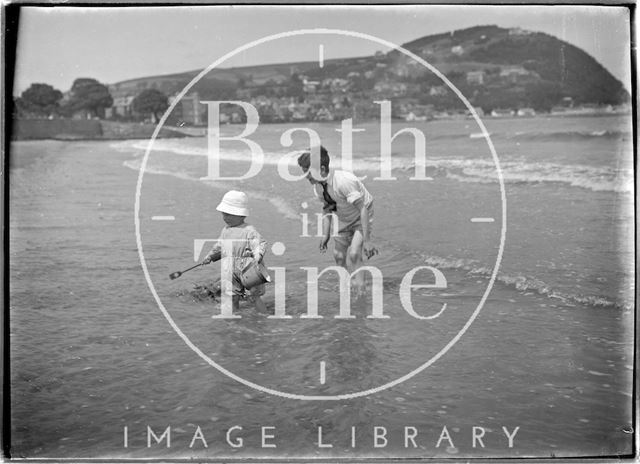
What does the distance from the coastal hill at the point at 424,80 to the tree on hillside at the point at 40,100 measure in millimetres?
316

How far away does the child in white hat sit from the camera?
442 centimetres

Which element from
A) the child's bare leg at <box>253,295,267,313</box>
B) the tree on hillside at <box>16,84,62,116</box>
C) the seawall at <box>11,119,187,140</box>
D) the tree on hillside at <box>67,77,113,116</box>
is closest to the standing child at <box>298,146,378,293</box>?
the child's bare leg at <box>253,295,267,313</box>

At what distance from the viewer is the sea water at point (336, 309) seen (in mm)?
4164

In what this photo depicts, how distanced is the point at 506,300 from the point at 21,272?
255 cm

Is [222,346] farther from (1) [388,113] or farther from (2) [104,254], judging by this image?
(1) [388,113]

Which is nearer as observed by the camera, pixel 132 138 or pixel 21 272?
pixel 21 272

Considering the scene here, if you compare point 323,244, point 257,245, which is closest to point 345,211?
point 323,244

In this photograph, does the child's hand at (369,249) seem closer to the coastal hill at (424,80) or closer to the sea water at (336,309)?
the sea water at (336,309)

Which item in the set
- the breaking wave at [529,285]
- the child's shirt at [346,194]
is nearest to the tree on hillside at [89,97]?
the child's shirt at [346,194]

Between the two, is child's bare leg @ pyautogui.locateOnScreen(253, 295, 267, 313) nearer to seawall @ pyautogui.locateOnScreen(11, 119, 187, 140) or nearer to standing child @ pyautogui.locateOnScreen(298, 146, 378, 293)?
standing child @ pyautogui.locateOnScreen(298, 146, 378, 293)

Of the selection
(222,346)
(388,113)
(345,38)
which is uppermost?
(345,38)

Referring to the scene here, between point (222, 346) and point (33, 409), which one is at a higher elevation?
point (222, 346)

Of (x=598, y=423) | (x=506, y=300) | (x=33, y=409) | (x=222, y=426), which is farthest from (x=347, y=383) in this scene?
(x=33, y=409)

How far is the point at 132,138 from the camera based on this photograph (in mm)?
4605
